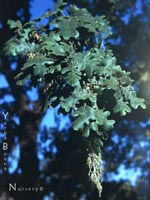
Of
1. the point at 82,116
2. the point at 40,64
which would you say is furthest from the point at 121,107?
the point at 40,64

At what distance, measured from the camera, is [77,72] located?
3.66m

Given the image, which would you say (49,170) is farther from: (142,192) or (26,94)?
(142,192)

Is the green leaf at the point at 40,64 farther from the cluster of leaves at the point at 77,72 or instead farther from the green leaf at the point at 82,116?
the green leaf at the point at 82,116

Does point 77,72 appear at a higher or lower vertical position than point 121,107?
higher

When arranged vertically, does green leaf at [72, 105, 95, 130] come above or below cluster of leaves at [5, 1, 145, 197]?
below

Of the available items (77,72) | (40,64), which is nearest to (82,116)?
(77,72)

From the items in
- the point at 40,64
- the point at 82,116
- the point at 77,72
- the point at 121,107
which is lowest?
the point at 82,116

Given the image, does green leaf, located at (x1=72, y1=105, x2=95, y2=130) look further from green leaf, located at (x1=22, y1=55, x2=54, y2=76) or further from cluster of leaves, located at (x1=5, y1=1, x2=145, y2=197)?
green leaf, located at (x1=22, y1=55, x2=54, y2=76)

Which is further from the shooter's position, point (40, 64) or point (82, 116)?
point (40, 64)

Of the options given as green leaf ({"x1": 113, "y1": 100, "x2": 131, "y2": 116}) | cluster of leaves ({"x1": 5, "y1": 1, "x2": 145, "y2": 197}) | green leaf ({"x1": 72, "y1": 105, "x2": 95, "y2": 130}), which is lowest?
green leaf ({"x1": 72, "y1": 105, "x2": 95, "y2": 130})

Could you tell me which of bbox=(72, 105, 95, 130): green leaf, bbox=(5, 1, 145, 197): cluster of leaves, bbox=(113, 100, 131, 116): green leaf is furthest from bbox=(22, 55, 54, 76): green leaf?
bbox=(113, 100, 131, 116): green leaf

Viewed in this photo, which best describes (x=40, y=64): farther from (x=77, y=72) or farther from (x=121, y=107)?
(x=121, y=107)

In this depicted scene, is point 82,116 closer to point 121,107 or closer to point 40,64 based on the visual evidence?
point 121,107

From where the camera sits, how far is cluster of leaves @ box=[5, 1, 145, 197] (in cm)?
370
